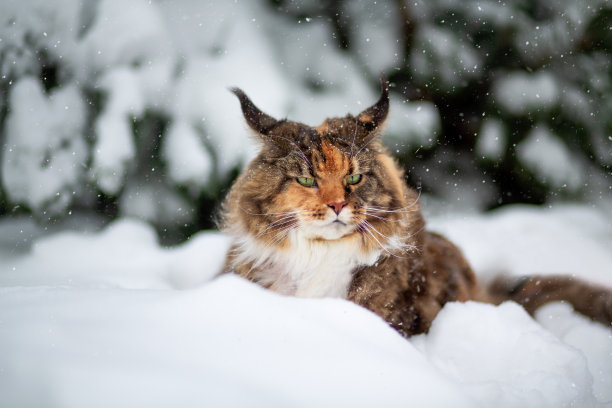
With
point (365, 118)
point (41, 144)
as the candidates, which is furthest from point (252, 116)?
point (41, 144)

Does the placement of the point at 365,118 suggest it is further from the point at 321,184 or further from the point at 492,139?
the point at 492,139

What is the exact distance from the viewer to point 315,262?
1763 millimetres

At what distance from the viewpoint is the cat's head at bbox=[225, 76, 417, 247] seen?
1.64 metres

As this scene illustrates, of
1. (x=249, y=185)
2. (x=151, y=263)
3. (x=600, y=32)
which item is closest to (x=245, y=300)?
(x=249, y=185)

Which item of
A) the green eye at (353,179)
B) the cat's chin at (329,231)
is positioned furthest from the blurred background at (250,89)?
the cat's chin at (329,231)

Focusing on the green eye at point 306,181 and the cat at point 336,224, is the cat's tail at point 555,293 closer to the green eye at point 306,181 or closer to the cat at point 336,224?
the cat at point 336,224

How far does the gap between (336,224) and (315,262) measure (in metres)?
0.22

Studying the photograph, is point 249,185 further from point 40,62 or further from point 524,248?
point 524,248

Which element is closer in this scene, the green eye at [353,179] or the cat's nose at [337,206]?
the cat's nose at [337,206]

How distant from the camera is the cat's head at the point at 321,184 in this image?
164 centimetres

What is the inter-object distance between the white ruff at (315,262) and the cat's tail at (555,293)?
94 centimetres

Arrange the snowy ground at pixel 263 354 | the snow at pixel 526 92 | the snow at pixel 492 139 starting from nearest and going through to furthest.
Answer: the snowy ground at pixel 263 354 < the snow at pixel 526 92 < the snow at pixel 492 139

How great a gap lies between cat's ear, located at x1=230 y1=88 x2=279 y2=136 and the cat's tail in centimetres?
146

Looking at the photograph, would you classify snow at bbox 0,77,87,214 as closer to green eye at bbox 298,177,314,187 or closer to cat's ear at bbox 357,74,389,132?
green eye at bbox 298,177,314,187
